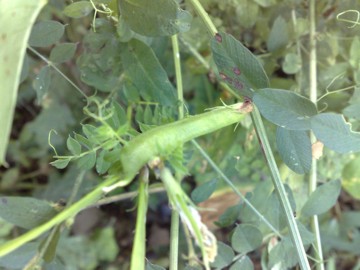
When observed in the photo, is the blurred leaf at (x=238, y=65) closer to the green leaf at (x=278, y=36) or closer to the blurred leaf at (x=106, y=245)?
the green leaf at (x=278, y=36)

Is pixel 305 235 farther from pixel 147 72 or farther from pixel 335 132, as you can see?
pixel 147 72

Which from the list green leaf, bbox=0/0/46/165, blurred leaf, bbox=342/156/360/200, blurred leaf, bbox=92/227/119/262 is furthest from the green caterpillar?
blurred leaf, bbox=92/227/119/262

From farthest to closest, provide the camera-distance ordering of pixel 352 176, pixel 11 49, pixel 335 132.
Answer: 1. pixel 352 176
2. pixel 335 132
3. pixel 11 49

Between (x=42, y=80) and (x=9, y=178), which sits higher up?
(x=42, y=80)

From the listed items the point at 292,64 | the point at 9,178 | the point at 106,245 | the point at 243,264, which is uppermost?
the point at 292,64

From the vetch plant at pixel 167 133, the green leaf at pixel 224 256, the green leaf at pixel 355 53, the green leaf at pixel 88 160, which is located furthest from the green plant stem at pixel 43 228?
the green leaf at pixel 355 53

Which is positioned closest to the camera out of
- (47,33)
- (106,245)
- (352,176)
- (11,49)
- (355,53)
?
(11,49)

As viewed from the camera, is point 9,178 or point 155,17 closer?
point 155,17

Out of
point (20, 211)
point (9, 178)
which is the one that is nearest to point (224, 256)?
point (20, 211)
